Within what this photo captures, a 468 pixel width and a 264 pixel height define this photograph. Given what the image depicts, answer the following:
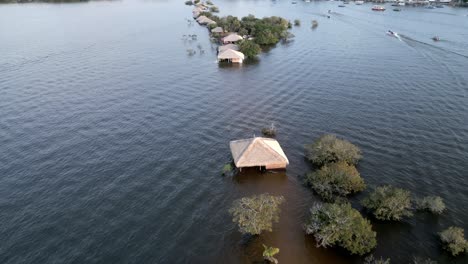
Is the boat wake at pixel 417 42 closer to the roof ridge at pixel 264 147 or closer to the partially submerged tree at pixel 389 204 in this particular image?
the partially submerged tree at pixel 389 204

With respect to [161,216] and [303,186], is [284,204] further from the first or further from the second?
[161,216]

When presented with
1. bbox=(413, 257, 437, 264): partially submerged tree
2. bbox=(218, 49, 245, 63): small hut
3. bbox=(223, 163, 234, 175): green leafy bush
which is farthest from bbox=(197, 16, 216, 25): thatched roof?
bbox=(413, 257, 437, 264): partially submerged tree

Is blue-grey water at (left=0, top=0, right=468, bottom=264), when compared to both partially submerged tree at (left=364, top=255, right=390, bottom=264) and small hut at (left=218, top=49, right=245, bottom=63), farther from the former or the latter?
small hut at (left=218, top=49, right=245, bottom=63)

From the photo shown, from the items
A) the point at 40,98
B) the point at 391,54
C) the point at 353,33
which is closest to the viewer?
the point at 40,98

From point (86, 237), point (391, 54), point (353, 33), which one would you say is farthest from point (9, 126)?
point (353, 33)

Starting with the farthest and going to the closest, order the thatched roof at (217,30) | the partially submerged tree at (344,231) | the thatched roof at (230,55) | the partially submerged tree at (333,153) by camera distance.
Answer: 1. the thatched roof at (217,30)
2. the thatched roof at (230,55)
3. the partially submerged tree at (333,153)
4. the partially submerged tree at (344,231)

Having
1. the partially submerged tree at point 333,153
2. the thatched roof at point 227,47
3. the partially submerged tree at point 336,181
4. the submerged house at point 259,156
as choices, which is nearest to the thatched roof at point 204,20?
the thatched roof at point 227,47

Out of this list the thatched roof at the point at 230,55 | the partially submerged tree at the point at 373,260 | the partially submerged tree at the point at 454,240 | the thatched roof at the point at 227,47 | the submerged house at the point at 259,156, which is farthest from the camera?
the thatched roof at the point at 227,47
